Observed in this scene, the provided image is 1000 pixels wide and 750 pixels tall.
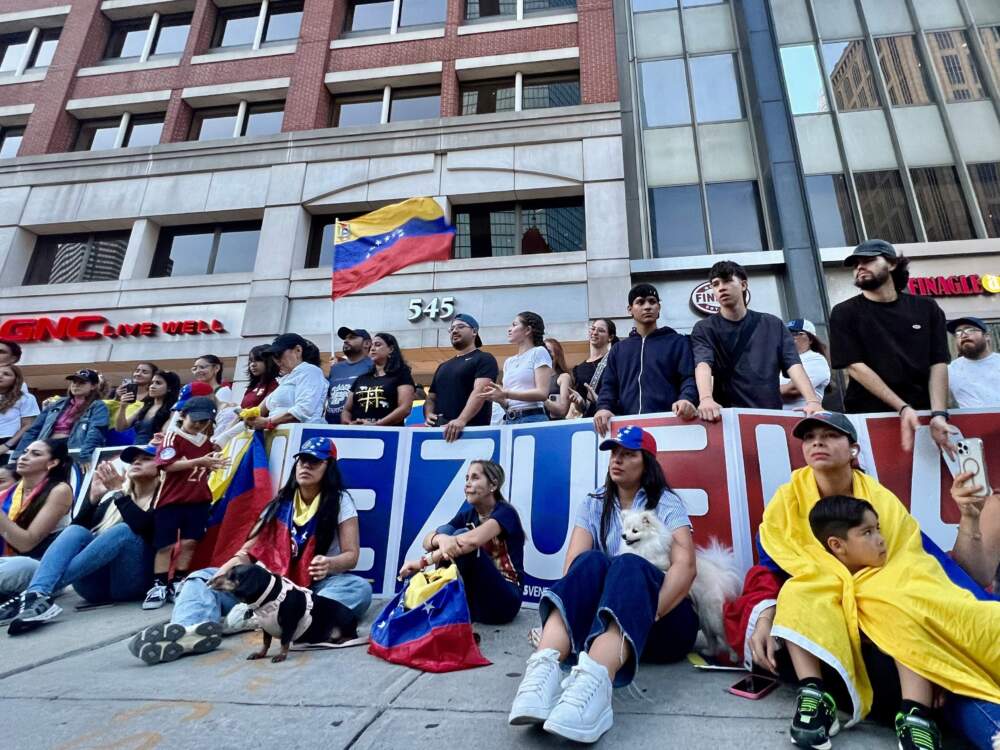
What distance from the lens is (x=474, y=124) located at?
1375cm

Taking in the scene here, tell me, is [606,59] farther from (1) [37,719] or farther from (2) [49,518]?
(1) [37,719]

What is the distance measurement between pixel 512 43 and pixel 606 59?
8.95ft

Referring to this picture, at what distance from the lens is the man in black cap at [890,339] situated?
3.52 m

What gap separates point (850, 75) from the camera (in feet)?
44.3

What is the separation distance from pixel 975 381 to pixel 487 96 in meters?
13.9

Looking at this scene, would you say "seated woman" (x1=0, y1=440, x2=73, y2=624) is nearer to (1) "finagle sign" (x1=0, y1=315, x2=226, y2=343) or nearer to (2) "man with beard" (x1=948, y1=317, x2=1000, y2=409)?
(2) "man with beard" (x1=948, y1=317, x2=1000, y2=409)

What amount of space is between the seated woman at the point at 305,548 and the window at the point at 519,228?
34.3 feet

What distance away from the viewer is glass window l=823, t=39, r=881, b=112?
13.3 metres

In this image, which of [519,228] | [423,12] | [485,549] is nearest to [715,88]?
[519,228]

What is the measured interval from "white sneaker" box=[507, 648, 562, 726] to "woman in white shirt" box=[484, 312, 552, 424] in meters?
2.78

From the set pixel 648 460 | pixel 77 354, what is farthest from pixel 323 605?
pixel 77 354

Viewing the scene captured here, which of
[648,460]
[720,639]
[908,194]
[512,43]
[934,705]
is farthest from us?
[512,43]

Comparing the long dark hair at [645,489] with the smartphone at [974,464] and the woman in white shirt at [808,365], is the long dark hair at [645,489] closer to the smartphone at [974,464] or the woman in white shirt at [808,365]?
the smartphone at [974,464]

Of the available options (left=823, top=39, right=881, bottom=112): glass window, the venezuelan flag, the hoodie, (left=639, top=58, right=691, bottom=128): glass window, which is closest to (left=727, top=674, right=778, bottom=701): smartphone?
the hoodie
